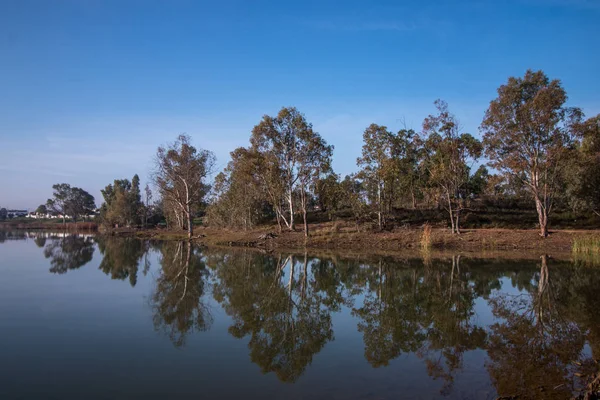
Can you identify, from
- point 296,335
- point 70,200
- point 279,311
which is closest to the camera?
point 296,335

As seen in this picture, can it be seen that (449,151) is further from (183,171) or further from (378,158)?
(183,171)

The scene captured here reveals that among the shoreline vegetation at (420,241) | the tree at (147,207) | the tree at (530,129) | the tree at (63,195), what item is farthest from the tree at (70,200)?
the tree at (530,129)

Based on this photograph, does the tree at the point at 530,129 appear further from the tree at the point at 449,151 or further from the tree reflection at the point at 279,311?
the tree reflection at the point at 279,311

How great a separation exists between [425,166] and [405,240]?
801 centimetres

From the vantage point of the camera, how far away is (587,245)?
1097 inches

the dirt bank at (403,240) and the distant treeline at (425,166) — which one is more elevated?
the distant treeline at (425,166)

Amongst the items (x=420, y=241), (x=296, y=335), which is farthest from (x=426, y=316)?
(x=420, y=241)

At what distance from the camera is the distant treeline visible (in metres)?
30.8

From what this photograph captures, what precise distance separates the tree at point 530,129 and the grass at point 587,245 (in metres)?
3.25

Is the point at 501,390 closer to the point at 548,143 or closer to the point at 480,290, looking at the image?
the point at 480,290

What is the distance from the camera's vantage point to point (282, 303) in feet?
A: 44.8

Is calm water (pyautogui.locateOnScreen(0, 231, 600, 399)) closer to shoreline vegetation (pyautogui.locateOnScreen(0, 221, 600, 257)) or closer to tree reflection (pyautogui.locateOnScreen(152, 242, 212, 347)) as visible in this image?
tree reflection (pyautogui.locateOnScreen(152, 242, 212, 347))

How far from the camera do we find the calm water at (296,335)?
275 inches

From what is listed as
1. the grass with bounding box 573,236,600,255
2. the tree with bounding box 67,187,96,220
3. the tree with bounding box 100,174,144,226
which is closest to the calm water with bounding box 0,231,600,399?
the grass with bounding box 573,236,600,255
